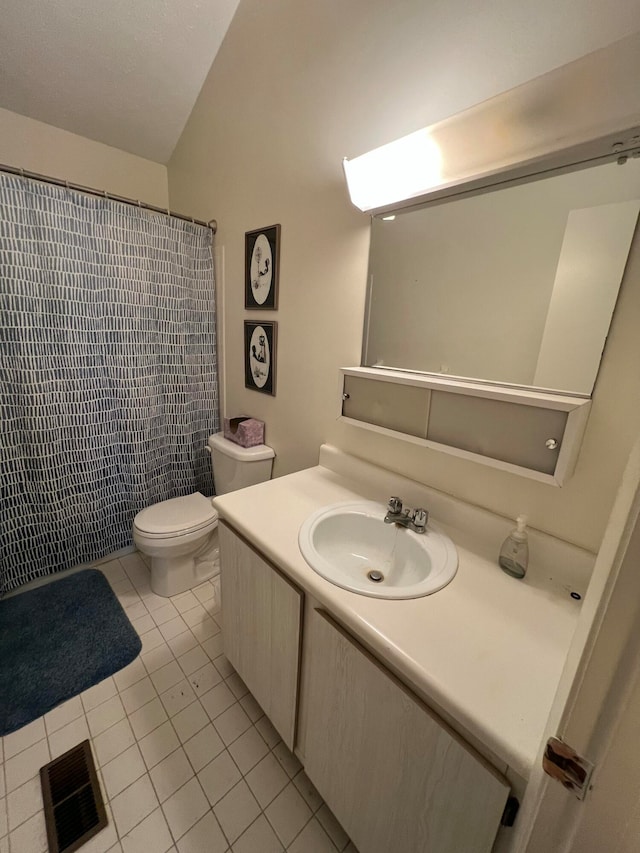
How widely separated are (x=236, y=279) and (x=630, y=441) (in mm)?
1727

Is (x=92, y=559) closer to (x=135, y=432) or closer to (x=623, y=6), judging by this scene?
(x=135, y=432)

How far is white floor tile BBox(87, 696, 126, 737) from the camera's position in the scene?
1.18 m

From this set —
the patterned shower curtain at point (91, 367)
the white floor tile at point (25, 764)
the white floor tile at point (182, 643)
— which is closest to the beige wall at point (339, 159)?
the patterned shower curtain at point (91, 367)

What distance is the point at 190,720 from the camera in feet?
3.97

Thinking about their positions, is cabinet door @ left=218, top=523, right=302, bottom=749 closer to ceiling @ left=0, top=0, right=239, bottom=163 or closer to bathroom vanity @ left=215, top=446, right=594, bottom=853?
bathroom vanity @ left=215, top=446, right=594, bottom=853

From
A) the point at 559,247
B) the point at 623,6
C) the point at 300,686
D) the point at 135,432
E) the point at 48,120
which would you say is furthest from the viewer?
the point at 135,432

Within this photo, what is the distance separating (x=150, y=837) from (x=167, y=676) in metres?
0.46

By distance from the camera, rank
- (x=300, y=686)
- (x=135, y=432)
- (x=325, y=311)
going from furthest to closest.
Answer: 1. (x=135, y=432)
2. (x=325, y=311)
3. (x=300, y=686)

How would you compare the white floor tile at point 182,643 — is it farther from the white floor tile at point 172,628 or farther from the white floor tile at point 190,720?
the white floor tile at point 190,720

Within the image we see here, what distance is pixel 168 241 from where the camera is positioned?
1.73 meters

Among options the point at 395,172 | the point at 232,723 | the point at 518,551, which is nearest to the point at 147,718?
the point at 232,723

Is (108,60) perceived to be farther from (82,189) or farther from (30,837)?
(30,837)

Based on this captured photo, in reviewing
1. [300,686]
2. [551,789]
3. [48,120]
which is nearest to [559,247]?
[551,789]

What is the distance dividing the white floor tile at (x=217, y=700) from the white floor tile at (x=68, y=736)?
0.38 meters
